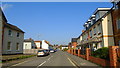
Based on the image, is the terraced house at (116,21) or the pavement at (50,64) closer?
the pavement at (50,64)

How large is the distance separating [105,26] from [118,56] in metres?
13.1

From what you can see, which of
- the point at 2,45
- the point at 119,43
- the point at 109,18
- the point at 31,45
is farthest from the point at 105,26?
the point at 31,45

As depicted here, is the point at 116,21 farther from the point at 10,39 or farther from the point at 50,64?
the point at 10,39

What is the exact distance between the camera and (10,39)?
29.6 metres

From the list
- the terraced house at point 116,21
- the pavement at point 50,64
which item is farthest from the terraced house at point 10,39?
the terraced house at point 116,21

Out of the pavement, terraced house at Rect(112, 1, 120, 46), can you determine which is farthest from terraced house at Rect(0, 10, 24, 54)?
terraced house at Rect(112, 1, 120, 46)

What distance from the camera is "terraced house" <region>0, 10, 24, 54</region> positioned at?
1076 inches

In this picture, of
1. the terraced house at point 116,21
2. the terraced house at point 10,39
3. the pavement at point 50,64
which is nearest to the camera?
the pavement at point 50,64

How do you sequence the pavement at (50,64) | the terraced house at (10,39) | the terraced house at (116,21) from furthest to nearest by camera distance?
the terraced house at (10,39) < the terraced house at (116,21) < the pavement at (50,64)

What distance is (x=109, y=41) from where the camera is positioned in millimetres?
21969

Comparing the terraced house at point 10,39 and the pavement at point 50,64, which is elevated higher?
the terraced house at point 10,39

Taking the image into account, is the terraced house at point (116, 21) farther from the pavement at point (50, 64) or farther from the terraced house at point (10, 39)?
the terraced house at point (10, 39)

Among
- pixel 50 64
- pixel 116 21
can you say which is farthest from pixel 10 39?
pixel 116 21

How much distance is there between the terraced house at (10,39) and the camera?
89.7 ft
